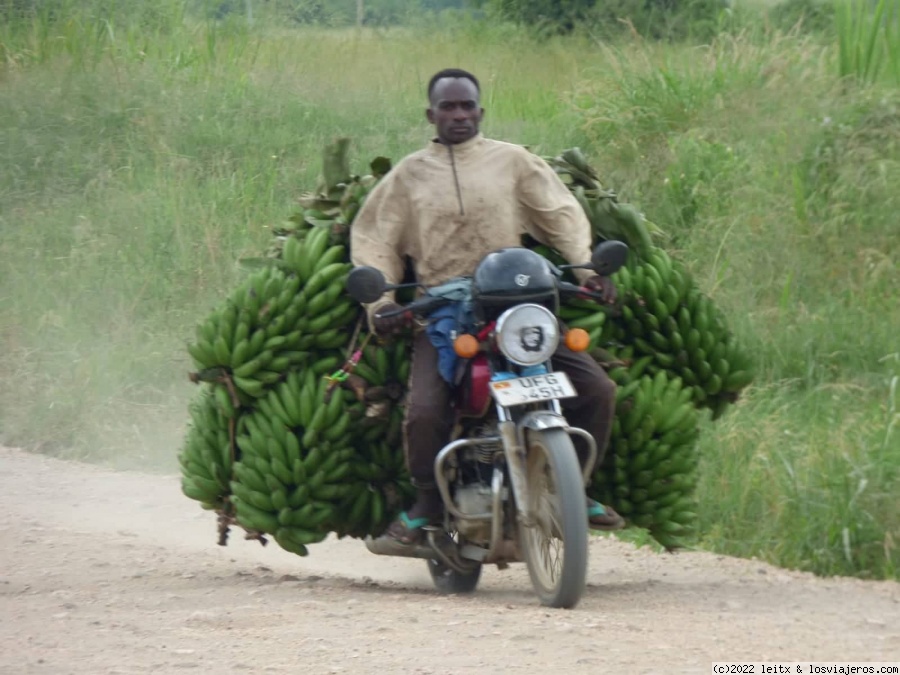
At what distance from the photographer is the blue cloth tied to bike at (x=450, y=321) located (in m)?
5.30

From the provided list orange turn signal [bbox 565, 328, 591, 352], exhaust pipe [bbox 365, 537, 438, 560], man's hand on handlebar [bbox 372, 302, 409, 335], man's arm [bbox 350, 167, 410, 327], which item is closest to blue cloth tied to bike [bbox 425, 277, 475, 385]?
man's hand on handlebar [bbox 372, 302, 409, 335]

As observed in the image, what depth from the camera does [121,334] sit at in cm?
1080

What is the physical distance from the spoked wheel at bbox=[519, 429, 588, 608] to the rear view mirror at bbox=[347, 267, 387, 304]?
2.48 ft

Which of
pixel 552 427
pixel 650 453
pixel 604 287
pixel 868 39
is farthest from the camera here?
pixel 868 39

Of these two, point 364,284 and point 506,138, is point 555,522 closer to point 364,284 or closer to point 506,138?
point 364,284

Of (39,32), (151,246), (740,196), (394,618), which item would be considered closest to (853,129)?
(740,196)

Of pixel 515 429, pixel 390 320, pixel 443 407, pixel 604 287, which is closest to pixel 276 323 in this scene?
pixel 390 320

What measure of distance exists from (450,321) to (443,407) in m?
0.32

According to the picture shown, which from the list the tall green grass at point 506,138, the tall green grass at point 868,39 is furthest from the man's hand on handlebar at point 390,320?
the tall green grass at point 868,39

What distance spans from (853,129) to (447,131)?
6.01 m

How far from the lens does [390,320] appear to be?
17.5ft

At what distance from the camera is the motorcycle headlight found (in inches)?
197

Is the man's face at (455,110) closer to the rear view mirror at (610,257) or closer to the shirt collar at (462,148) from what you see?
the shirt collar at (462,148)

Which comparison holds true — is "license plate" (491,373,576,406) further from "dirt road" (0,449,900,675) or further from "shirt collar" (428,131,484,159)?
"shirt collar" (428,131,484,159)
